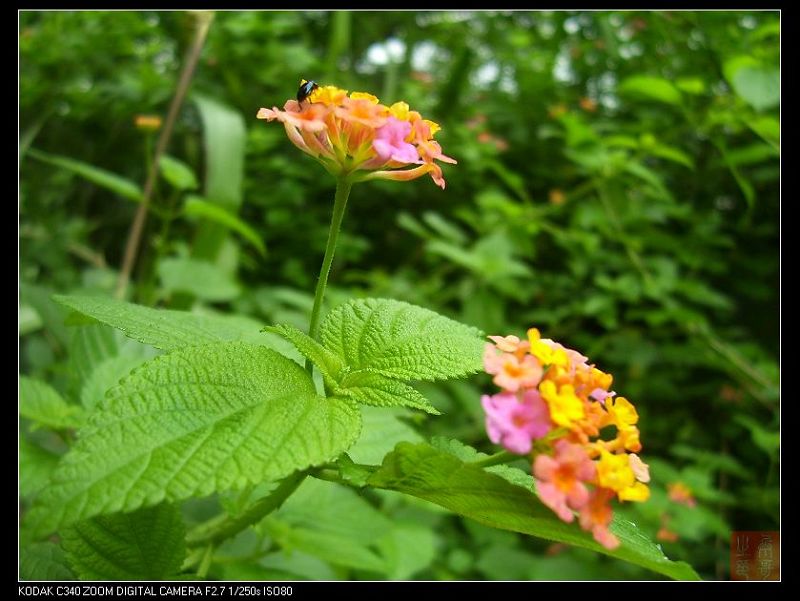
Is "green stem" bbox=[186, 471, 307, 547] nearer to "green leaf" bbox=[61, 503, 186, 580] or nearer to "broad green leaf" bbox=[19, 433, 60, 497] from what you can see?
"green leaf" bbox=[61, 503, 186, 580]

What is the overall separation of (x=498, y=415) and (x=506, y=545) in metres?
0.93

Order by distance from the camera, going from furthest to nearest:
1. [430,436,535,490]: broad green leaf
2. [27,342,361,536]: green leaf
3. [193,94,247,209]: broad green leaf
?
[193,94,247,209]: broad green leaf
[430,436,535,490]: broad green leaf
[27,342,361,536]: green leaf

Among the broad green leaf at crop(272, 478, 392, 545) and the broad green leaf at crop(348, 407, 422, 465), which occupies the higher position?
the broad green leaf at crop(348, 407, 422, 465)

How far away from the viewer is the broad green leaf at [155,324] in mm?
426

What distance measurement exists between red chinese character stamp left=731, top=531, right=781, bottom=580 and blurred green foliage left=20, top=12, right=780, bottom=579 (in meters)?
0.36

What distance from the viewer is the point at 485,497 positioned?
0.37 metres

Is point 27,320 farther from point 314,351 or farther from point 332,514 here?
point 314,351

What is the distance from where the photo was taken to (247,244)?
1.81 meters

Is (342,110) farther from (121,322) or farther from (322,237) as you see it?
(322,237)

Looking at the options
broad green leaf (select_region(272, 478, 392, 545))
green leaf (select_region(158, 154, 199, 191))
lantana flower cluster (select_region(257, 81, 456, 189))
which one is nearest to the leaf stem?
green leaf (select_region(158, 154, 199, 191))

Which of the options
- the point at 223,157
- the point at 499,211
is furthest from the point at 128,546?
the point at 499,211

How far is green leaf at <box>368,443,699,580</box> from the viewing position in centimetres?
35

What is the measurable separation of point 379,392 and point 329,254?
110mm
